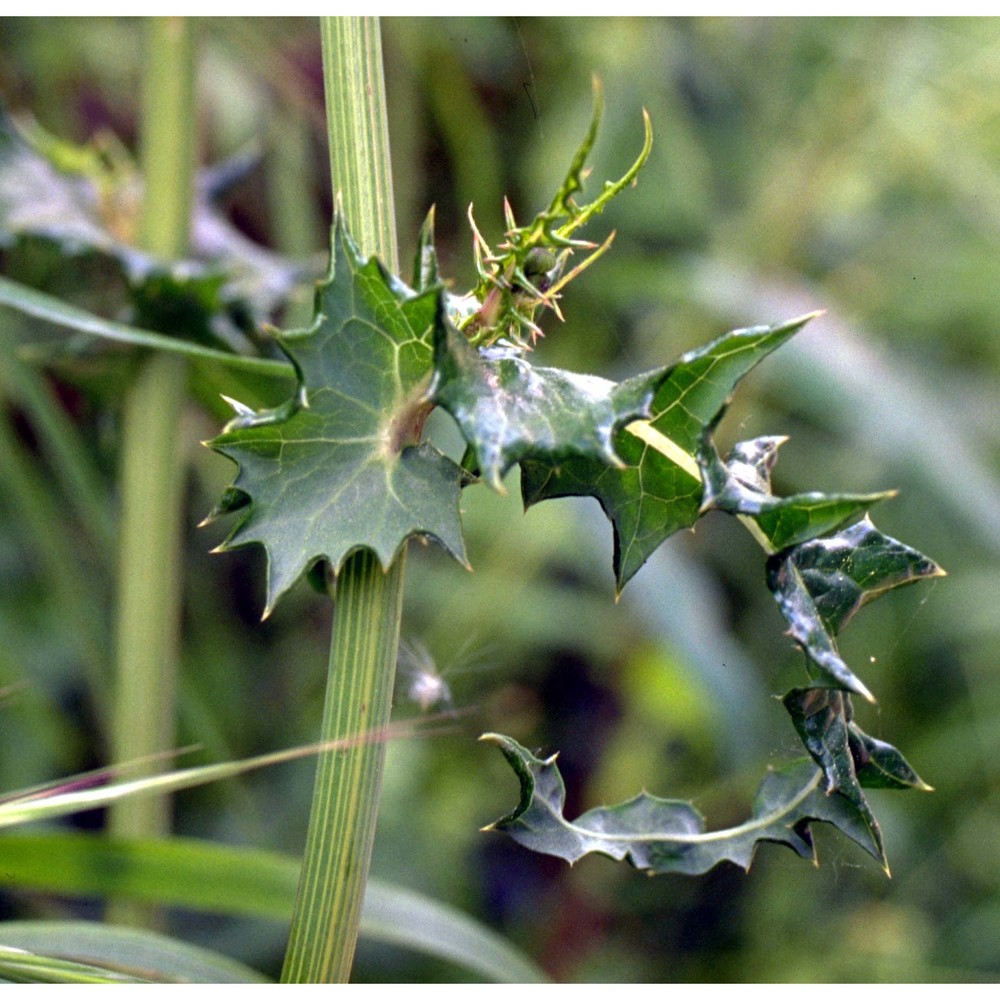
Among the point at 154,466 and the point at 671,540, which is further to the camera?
the point at 671,540

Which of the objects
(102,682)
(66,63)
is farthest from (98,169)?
(66,63)

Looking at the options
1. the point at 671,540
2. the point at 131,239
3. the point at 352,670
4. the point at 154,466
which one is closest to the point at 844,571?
the point at 352,670

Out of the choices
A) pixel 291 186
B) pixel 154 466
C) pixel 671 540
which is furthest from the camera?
pixel 671 540

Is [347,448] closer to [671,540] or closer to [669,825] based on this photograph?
[669,825]

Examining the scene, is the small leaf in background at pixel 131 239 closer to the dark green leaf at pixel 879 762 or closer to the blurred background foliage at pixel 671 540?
the blurred background foliage at pixel 671 540

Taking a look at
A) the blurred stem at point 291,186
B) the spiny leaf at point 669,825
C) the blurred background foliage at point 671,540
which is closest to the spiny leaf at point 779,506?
the spiny leaf at point 669,825

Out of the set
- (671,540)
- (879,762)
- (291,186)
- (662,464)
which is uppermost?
(291,186)

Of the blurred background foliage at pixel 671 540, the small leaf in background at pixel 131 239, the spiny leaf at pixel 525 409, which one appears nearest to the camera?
the spiny leaf at pixel 525 409
